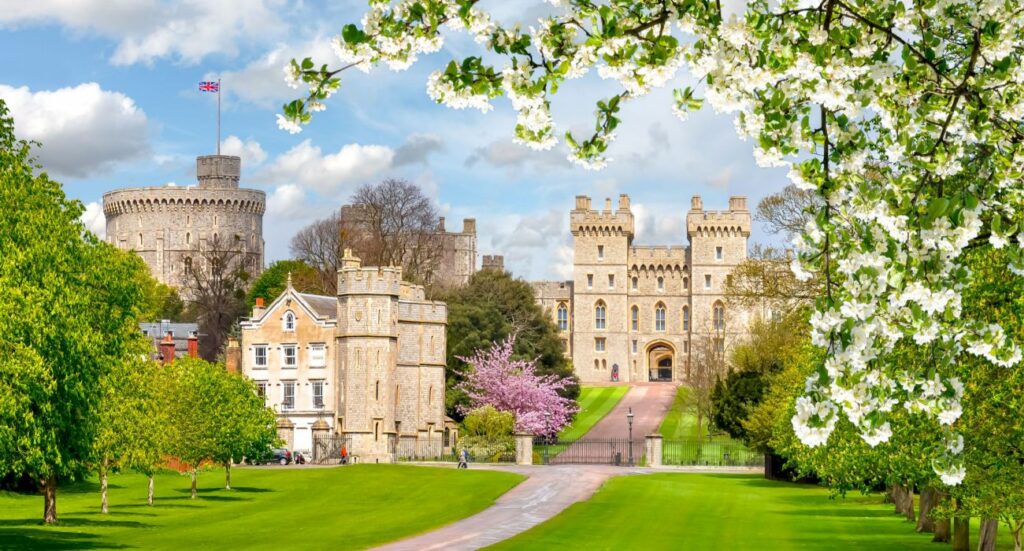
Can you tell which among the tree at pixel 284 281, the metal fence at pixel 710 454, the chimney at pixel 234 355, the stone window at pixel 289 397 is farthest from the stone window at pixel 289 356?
A: the tree at pixel 284 281

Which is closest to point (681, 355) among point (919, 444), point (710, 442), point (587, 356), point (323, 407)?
point (587, 356)

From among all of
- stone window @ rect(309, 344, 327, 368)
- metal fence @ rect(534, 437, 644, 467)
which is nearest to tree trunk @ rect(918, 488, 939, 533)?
metal fence @ rect(534, 437, 644, 467)

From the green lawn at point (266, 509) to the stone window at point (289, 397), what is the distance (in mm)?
7990

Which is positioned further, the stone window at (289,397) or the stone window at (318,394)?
the stone window at (289,397)

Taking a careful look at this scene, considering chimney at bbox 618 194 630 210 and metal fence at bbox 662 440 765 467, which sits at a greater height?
chimney at bbox 618 194 630 210

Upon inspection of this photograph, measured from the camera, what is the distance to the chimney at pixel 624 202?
123312 mm

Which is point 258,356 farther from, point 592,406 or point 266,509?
point 592,406

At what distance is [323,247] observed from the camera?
106125 millimetres

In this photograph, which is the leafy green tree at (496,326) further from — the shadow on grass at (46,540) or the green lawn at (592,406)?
the shadow on grass at (46,540)

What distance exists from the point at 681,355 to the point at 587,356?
27.8ft

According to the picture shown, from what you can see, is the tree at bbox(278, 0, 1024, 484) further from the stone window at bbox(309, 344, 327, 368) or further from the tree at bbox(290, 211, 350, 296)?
the tree at bbox(290, 211, 350, 296)

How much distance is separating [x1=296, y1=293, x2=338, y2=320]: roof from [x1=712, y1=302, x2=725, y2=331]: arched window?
55747 mm

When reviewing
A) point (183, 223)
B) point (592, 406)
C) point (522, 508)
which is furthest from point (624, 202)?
point (522, 508)

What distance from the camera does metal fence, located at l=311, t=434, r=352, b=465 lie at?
65000 mm
